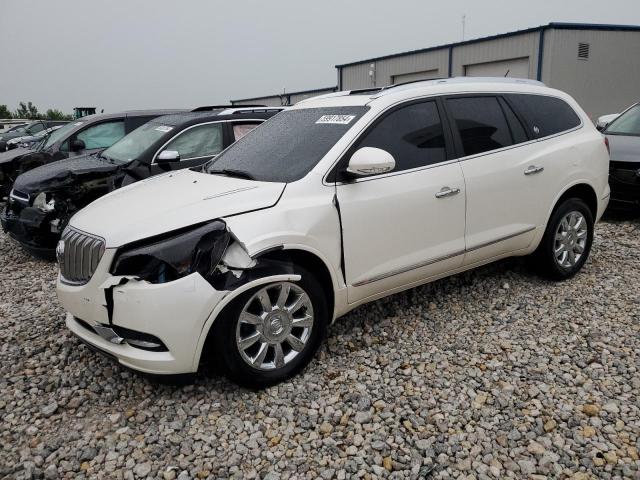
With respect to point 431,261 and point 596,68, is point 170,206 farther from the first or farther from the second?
point 596,68

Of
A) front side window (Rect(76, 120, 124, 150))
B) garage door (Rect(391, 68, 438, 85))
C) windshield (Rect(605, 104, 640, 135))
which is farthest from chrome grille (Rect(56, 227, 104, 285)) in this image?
garage door (Rect(391, 68, 438, 85))

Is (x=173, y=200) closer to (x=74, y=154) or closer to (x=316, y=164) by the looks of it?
(x=316, y=164)

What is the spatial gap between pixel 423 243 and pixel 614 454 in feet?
5.50

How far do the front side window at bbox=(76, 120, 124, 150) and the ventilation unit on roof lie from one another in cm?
1629

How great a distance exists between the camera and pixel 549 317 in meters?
4.11

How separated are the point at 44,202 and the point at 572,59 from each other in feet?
59.0

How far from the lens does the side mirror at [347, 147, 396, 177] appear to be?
3271 mm

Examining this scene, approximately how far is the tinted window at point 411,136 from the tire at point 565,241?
4.64 ft

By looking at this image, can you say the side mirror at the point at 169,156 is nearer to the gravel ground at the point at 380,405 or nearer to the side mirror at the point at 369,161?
the gravel ground at the point at 380,405

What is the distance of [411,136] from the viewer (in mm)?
3752

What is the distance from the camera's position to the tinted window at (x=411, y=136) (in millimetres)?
3611

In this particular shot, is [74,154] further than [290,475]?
Yes

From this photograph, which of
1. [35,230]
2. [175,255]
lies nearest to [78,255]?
[175,255]

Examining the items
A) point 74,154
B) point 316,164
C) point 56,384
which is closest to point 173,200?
point 316,164
